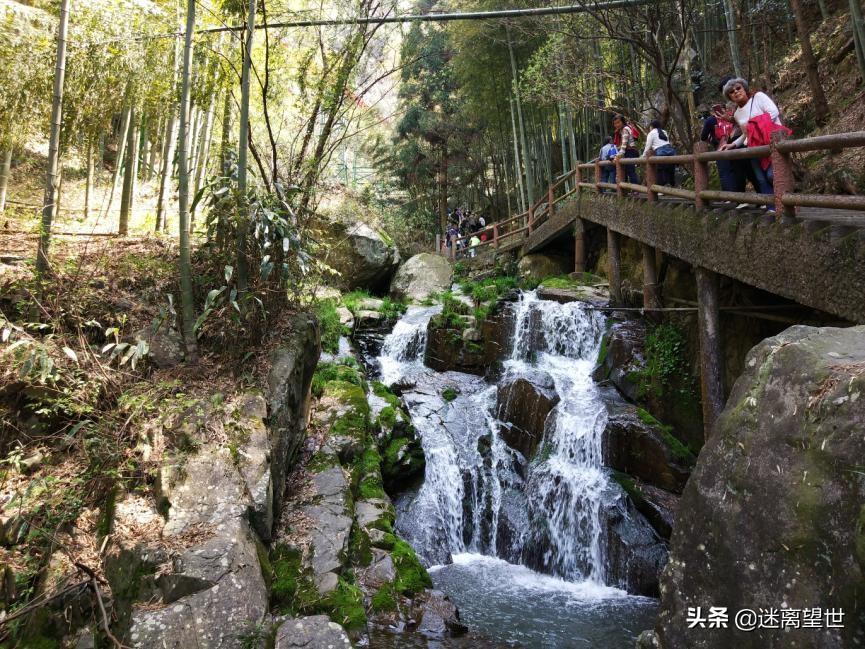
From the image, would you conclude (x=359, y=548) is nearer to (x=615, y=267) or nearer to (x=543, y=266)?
(x=615, y=267)

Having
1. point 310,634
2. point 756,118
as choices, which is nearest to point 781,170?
point 756,118

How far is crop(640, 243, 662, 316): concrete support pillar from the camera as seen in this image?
8.80 metres

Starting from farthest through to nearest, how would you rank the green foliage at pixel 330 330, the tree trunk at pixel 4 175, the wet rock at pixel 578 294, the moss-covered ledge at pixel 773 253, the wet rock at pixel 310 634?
the wet rock at pixel 578 294, the green foliage at pixel 330 330, the tree trunk at pixel 4 175, the moss-covered ledge at pixel 773 253, the wet rock at pixel 310 634

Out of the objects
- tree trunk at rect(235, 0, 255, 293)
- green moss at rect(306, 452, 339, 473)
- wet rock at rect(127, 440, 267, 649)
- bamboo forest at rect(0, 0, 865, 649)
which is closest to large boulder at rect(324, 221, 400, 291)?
bamboo forest at rect(0, 0, 865, 649)

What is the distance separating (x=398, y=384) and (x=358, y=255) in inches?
218

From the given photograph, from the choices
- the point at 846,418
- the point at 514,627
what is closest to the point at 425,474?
the point at 514,627

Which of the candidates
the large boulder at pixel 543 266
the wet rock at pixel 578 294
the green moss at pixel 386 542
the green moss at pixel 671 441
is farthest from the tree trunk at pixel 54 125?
the large boulder at pixel 543 266

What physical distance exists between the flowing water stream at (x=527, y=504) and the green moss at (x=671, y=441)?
60 centimetres

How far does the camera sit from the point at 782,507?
9.02 ft

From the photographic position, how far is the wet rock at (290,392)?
17.8ft

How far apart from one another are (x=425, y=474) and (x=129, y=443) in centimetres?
446

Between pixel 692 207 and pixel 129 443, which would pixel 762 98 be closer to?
pixel 692 207

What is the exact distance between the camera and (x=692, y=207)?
650cm

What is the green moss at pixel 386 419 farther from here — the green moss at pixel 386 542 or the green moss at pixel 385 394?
the green moss at pixel 386 542
